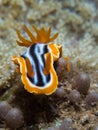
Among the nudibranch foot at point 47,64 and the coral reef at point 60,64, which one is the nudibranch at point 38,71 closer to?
the nudibranch foot at point 47,64

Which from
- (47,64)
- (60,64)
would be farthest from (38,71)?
(60,64)

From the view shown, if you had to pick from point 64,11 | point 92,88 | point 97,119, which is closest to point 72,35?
point 64,11

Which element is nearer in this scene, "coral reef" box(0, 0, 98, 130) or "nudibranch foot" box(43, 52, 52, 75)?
"nudibranch foot" box(43, 52, 52, 75)

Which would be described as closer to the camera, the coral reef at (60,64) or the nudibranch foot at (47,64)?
the nudibranch foot at (47,64)

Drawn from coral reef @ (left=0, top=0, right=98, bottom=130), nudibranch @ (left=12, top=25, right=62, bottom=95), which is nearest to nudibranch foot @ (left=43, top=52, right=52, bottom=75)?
nudibranch @ (left=12, top=25, right=62, bottom=95)

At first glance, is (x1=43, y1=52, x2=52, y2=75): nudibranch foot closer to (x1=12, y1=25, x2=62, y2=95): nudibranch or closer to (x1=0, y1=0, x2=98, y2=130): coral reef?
(x1=12, y1=25, x2=62, y2=95): nudibranch

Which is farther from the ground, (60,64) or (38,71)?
(60,64)

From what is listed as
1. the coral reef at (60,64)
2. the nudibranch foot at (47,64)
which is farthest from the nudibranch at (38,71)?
the coral reef at (60,64)

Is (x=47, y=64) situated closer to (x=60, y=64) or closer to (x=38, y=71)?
(x=38, y=71)
